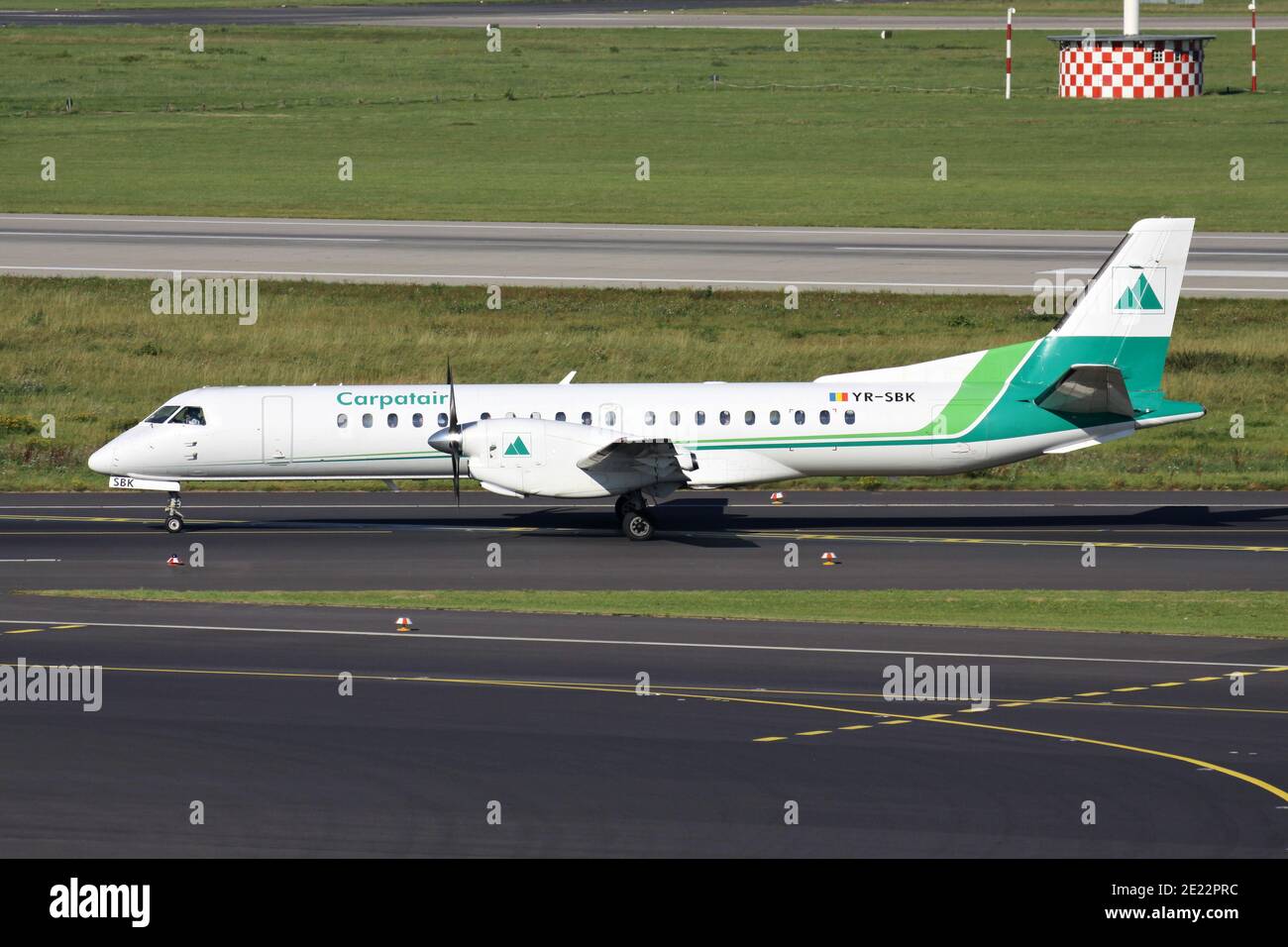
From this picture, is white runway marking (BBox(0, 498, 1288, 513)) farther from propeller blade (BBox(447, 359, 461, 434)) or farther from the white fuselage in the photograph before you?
propeller blade (BBox(447, 359, 461, 434))

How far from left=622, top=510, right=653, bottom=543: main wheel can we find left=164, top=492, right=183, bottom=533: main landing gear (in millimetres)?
9149

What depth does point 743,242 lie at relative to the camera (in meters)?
64.8

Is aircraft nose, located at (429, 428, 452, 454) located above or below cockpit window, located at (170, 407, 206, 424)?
below

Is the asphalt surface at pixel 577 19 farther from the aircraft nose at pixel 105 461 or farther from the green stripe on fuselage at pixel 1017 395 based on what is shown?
the aircraft nose at pixel 105 461

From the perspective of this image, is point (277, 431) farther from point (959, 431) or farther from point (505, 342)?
point (505, 342)

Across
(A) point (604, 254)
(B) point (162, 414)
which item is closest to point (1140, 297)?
(B) point (162, 414)

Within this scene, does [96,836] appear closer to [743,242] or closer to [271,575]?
[271,575]

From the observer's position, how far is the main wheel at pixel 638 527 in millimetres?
35438

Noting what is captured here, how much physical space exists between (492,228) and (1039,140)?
31646 millimetres

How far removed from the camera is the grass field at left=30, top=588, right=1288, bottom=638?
28.1 m

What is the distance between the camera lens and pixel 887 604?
2956 centimetres

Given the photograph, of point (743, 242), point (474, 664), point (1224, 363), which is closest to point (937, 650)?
point (474, 664)

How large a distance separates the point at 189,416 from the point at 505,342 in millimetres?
17862

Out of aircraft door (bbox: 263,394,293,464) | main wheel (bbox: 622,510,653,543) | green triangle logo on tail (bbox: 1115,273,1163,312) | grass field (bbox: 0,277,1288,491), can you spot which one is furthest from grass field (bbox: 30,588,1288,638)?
grass field (bbox: 0,277,1288,491)
